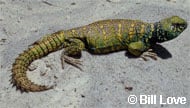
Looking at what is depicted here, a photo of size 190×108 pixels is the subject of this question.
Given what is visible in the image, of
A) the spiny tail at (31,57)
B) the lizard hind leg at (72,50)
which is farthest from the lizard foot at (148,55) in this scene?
the spiny tail at (31,57)

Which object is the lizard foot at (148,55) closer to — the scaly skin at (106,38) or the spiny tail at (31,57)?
the scaly skin at (106,38)

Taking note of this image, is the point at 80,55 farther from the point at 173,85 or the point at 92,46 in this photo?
the point at 173,85

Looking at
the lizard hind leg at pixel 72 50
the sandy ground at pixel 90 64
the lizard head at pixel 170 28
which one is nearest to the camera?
the sandy ground at pixel 90 64

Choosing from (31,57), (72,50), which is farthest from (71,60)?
(31,57)

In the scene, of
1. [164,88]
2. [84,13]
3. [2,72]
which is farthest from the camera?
[84,13]


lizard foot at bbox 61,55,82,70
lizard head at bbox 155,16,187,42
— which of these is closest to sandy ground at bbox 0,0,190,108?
lizard foot at bbox 61,55,82,70

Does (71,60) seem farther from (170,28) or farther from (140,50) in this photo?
(170,28)

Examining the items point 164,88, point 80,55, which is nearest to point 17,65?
point 80,55
